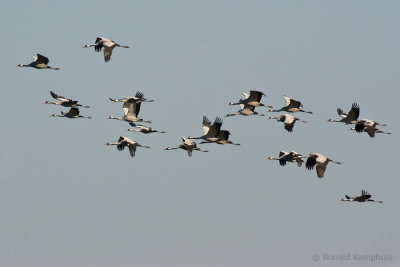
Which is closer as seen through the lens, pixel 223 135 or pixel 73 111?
pixel 223 135

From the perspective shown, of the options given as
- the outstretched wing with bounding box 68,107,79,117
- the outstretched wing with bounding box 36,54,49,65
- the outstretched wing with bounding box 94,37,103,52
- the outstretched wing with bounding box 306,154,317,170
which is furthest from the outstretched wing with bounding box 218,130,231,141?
the outstretched wing with bounding box 36,54,49,65

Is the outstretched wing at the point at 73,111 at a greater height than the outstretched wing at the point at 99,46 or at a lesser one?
lesser

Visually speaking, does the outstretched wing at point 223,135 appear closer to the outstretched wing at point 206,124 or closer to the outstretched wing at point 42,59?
the outstretched wing at point 206,124

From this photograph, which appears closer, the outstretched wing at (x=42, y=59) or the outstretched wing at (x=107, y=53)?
the outstretched wing at (x=107, y=53)

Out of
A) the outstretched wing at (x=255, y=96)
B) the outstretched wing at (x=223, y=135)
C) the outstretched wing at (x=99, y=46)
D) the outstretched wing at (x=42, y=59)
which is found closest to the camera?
the outstretched wing at (x=223, y=135)

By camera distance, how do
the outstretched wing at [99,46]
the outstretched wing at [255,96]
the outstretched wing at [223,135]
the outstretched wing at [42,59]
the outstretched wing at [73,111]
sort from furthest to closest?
the outstretched wing at [73,111] → the outstretched wing at [42,59] → the outstretched wing at [99,46] → the outstretched wing at [255,96] → the outstretched wing at [223,135]

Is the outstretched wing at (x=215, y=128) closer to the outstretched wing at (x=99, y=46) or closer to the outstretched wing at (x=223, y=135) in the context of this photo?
the outstretched wing at (x=223, y=135)

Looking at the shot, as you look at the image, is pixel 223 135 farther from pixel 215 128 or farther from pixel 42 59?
pixel 42 59

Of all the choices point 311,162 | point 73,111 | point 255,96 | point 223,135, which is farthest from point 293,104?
point 73,111

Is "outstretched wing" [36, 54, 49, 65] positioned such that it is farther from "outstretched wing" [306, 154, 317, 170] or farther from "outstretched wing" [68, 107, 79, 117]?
"outstretched wing" [306, 154, 317, 170]

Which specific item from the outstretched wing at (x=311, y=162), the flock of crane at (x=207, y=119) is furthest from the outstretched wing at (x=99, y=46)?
the outstretched wing at (x=311, y=162)

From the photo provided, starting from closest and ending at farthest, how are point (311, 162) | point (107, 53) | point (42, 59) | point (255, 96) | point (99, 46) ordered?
point (311, 162) < point (107, 53) < point (99, 46) < point (255, 96) < point (42, 59)

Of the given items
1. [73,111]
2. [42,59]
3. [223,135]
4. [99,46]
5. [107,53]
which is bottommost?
[73,111]

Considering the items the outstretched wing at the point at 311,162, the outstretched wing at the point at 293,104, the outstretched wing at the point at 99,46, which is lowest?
the outstretched wing at the point at 311,162
